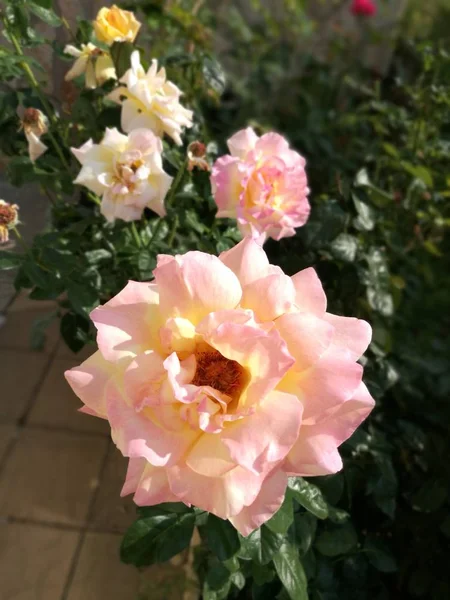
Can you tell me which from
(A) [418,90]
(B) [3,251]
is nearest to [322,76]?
(A) [418,90]

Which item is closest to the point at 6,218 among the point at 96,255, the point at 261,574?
the point at 96,255

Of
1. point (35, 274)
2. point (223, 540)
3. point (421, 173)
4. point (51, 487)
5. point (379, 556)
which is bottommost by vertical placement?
point (51, 487)

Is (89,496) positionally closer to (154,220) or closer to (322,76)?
(154,220)

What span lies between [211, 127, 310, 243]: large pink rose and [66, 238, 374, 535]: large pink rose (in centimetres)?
24

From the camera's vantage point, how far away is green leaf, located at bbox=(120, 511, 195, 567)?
71 cm

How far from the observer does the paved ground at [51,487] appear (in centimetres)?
94

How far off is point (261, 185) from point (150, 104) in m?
0.19

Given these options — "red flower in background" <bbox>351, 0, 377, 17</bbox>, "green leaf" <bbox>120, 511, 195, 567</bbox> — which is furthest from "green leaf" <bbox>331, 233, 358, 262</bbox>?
"red flower in background" <bbox>351, 0, 377, 17</bbox>

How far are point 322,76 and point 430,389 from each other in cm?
154

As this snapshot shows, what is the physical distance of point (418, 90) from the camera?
1352 mm

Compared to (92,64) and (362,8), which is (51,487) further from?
(362,8)

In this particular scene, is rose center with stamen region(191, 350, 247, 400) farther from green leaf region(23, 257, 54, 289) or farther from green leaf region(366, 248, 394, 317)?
green leaf region(366, 248, 394, 317)

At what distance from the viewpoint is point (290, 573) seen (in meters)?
0.73

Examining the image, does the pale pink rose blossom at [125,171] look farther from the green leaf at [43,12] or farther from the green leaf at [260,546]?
the green leaf at [260,546]
